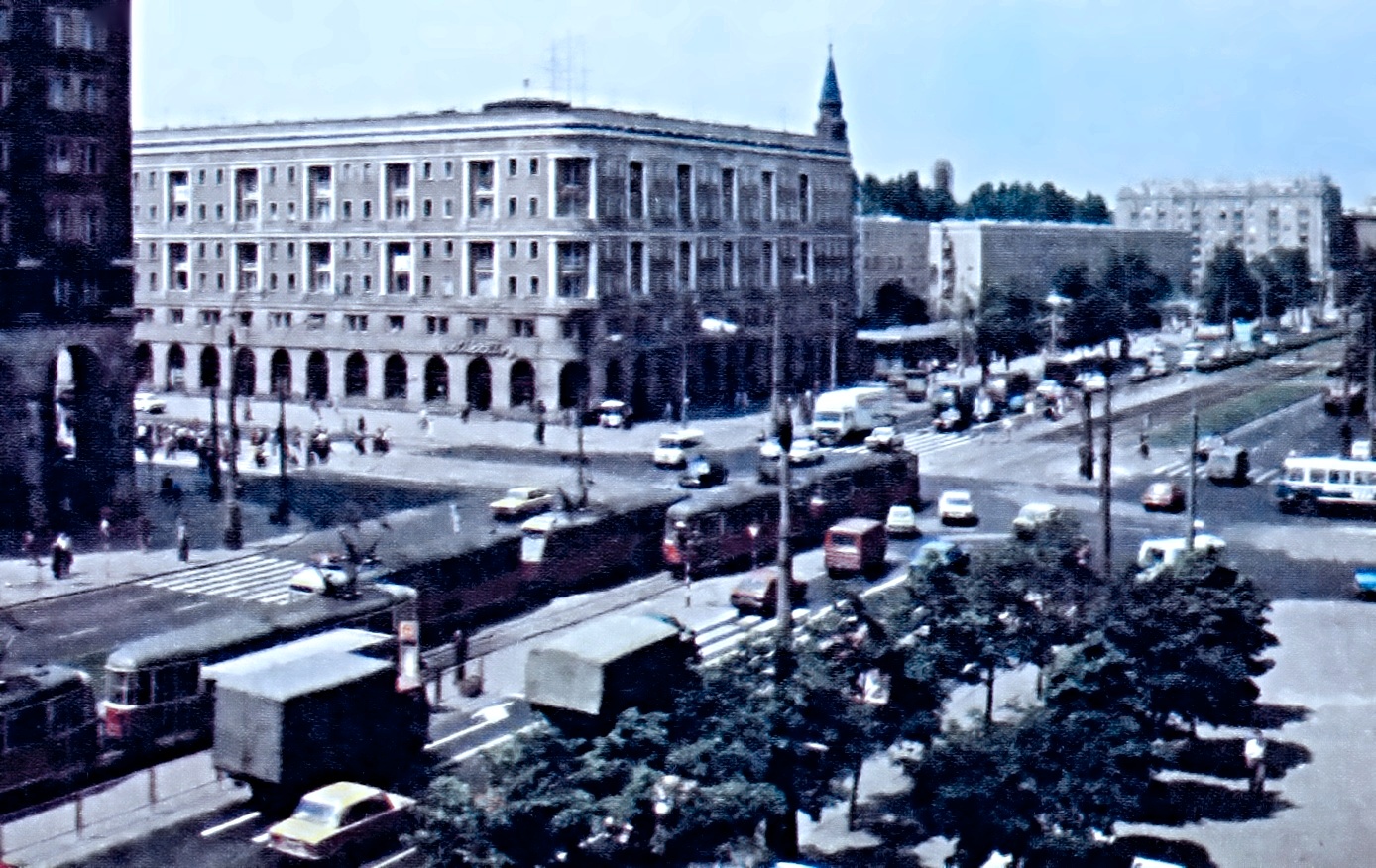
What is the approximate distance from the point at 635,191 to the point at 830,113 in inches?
1147

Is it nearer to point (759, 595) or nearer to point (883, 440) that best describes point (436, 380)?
point (883, 440)

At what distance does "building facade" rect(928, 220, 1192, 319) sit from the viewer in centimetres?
13438

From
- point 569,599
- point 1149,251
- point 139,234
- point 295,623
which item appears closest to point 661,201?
point 139,234

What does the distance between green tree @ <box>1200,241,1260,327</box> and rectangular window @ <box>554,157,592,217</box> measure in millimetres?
84207

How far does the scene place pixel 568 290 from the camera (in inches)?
3100

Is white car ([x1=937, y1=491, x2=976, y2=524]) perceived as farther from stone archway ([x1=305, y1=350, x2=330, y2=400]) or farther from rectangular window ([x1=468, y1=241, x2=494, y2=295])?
stone archway ([x1=305, y1=350, x2=330, y2=400])

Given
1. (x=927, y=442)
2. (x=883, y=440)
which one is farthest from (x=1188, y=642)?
(x=927, y=442)

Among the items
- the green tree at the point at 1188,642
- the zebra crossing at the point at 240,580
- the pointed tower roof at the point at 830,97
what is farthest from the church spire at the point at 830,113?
the green tree at the point at 1188,642

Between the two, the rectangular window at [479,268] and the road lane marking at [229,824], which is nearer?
the road lane marking at [229,824]

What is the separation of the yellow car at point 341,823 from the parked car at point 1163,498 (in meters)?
37.1

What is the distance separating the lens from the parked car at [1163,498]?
53.6 metres

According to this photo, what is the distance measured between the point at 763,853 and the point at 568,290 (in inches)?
2447

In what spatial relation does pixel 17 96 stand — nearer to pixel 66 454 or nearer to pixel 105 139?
pixel 105 139

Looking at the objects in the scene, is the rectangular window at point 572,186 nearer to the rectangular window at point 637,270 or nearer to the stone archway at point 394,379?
the rectangular window at point 637,270
